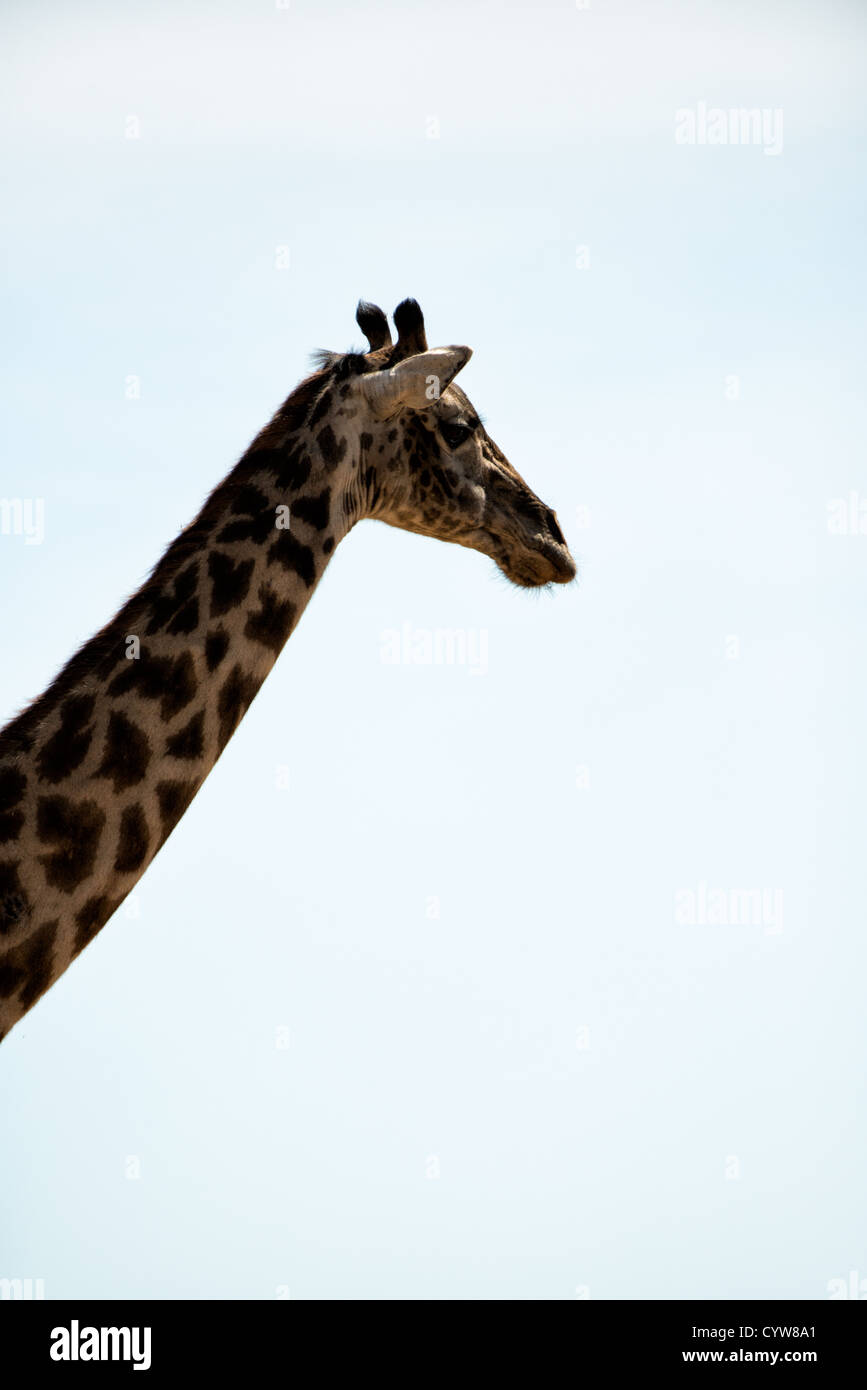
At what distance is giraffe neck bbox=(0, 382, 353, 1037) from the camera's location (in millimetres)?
7238

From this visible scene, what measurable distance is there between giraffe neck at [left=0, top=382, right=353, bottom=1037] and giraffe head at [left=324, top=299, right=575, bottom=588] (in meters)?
0.47

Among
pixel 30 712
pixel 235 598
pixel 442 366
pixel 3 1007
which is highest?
pixel 442 366

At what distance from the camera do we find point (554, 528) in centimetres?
1011

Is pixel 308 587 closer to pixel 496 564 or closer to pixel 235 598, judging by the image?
pixel 235 598

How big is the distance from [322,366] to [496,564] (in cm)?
173

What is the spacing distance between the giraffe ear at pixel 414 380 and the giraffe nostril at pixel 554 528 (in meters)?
1.40

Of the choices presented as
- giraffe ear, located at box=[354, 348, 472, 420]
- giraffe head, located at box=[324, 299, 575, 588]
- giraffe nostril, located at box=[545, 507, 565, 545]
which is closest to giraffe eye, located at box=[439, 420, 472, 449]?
giraffe head, located at box=[324, 299, 575, 588]

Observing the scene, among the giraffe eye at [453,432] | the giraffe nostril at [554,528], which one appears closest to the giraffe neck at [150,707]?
the giraffe eye at [453,432]

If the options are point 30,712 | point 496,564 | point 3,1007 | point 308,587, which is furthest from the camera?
point 496,564

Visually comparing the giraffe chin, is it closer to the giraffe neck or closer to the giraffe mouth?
the giraffe mouth

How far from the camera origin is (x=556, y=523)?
33.3 ft

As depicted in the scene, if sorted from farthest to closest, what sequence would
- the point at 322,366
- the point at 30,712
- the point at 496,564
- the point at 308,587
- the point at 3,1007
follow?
the point at 496,564 < the point at 322,366 < the point at 308,587 < the point at 30,712 < the point at 3,1007

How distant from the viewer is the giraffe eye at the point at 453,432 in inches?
368

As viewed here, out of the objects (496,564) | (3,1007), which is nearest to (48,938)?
(3,1007)
